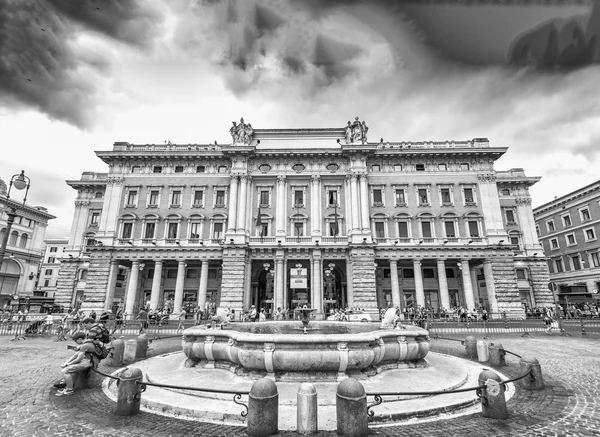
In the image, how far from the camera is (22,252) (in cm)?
5441

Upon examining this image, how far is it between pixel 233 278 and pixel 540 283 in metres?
38.0

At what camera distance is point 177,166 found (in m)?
38.6

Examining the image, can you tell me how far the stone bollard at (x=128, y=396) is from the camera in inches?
229

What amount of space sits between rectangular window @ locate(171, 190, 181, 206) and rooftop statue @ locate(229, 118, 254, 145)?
9.32 meters

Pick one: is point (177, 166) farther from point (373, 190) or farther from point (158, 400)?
point (158, 400)

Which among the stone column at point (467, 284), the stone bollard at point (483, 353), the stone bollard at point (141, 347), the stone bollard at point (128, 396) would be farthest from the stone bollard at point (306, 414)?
the stone column at point (467, 284)

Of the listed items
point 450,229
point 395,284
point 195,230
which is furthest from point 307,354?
point 450,229

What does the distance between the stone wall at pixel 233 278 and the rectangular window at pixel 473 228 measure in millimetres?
25754

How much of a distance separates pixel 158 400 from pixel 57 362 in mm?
7736

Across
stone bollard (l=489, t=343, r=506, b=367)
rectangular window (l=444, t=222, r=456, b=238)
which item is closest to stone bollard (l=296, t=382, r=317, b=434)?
stone bollard (l=489, t=343, r=506, b=367)

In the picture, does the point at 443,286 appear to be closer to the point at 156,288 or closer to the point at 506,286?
the point at 506,286

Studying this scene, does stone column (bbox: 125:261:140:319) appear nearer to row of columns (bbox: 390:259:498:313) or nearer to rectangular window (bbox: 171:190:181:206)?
rectangular window (bbox: 171:190:181:206)

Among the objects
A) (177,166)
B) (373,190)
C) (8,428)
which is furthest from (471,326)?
(177,166)

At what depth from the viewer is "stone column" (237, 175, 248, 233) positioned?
3472 centimetres
